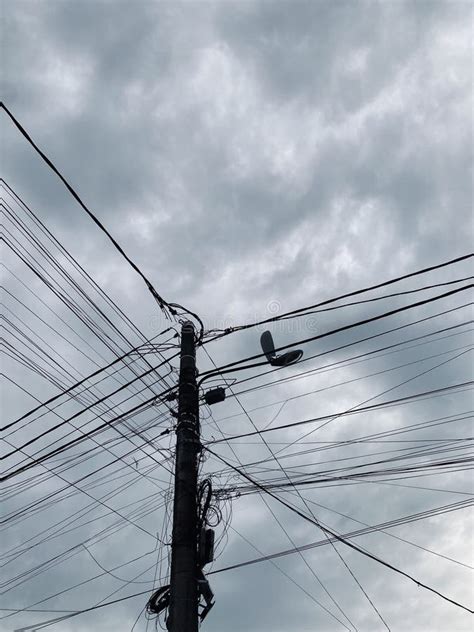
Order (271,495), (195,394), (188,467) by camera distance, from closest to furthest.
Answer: (188,467) < (195,394) < (271,495)

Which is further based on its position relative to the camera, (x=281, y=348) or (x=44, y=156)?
(x=281, y=348)

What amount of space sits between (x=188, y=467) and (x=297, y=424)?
8.00 ft

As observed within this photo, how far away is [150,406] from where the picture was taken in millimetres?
10273

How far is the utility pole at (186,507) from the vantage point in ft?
24.4

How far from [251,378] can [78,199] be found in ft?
15.4

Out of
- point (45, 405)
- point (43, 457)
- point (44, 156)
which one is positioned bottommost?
point (43, 457)

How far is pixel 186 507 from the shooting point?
8391 millimetres

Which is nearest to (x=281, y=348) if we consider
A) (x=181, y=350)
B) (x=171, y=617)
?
(x=181, y=350)

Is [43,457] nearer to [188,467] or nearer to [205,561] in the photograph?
[188,467]

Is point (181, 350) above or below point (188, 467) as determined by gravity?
above

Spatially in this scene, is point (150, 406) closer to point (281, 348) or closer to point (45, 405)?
point (45, 405)

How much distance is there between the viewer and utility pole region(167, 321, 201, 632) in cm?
744

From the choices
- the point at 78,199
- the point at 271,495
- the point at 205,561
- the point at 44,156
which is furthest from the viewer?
the point at 271,495

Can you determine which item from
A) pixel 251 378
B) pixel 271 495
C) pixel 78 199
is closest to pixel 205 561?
pixel 271 495
